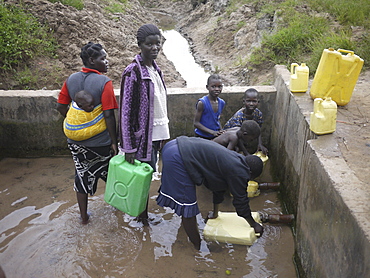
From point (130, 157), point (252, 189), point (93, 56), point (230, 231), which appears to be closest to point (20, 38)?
point (93, 56)

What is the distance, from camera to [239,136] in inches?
138

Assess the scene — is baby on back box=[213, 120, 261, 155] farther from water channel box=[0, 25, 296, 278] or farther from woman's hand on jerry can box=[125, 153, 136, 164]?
woman's hand on jerry can box=[125, 153, 136, 164]

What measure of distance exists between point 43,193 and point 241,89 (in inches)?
111

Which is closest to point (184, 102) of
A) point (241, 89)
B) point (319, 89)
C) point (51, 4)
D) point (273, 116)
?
point (241, 89)

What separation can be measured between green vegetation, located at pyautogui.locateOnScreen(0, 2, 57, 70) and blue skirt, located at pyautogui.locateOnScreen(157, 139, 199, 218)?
421 cm

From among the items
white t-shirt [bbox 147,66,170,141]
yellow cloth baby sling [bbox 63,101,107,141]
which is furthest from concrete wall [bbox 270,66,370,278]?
yellow cloth baby sling [bbox 63,101,107,141]

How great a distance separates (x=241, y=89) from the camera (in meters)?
4.74

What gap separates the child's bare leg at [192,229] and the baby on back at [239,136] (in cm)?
91

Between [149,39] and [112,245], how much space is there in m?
1.83

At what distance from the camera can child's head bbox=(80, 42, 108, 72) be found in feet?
9.64

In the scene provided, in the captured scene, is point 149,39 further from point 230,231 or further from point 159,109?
point 230,231

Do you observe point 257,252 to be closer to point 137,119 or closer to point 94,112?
point 137,119

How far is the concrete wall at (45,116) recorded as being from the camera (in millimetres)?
4512

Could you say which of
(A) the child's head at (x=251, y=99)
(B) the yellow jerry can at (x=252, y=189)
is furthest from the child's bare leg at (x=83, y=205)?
(A) the child's head at (x=251, y=99)
